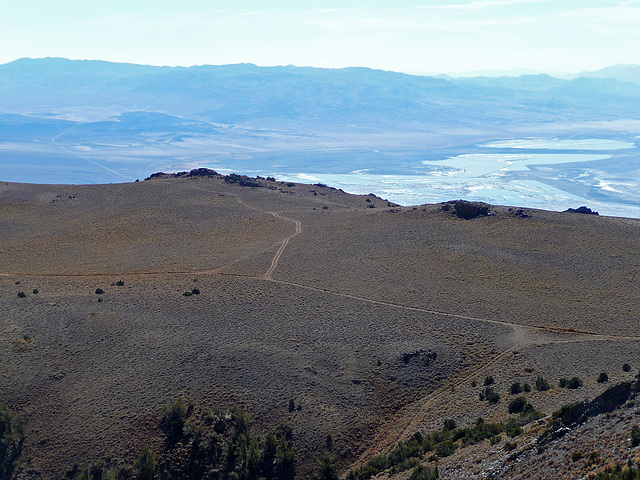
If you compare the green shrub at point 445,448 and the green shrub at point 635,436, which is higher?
the green shrub at point 635,436

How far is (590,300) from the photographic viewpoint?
31391 millimetres

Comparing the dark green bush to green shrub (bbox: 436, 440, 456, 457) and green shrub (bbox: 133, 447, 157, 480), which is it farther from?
green shrub (bbox: 133, 447, 157, 480)

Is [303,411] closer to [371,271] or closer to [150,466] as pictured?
[150,466]

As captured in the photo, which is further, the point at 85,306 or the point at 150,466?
the point at 85,306

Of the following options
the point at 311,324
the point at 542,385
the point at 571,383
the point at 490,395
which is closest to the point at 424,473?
the point at 490,395

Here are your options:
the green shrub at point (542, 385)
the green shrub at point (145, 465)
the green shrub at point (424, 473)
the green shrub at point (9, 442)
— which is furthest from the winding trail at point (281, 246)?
the green shrub at point (424, 473)

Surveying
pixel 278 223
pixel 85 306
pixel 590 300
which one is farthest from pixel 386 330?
pixel 278 223

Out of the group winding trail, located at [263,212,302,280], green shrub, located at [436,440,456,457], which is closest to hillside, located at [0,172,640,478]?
winding trail, located at [263,212,302,280]

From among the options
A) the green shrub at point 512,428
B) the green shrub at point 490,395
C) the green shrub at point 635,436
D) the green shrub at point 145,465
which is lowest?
the green shrub at point 145,465

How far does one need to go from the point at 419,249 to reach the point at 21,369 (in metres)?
27.4

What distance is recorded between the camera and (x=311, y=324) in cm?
2845

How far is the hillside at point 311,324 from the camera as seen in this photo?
21.9 metres

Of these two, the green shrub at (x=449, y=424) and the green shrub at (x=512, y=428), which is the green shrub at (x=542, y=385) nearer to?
the green shrub at (x=512, y=428)

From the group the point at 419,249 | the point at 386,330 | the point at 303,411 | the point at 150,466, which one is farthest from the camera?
the point at 419,249
